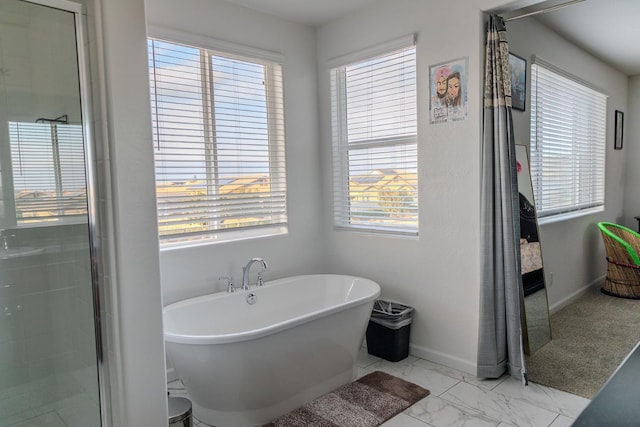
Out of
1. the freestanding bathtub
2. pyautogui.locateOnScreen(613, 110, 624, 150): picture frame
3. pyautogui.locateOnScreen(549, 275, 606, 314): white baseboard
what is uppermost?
pyautogui.locateOnScreen(613, 110, 624, 150): picture frame

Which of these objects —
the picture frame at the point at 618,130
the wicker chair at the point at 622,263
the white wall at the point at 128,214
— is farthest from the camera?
the picture frame at the point at 618,130

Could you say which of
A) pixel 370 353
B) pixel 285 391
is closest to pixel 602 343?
pixel 370 353

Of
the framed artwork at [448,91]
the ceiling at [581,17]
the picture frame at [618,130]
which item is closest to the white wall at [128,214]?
the ceiling at [581,17]

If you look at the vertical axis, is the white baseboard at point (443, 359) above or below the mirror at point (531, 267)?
below

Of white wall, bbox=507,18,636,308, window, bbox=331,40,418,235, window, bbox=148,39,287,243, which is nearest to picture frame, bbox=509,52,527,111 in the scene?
white wall, bbox=507,18,636,308

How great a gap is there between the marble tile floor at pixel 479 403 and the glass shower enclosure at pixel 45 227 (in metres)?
0.84

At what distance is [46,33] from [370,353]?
2.93m

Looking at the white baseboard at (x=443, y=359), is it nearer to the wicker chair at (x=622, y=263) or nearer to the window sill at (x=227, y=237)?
the window sill at (x=227, y=237)

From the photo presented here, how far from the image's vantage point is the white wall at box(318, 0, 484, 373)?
288cm

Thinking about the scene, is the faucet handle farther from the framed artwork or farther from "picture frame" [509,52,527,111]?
"picture frame" [509,52,527,111]

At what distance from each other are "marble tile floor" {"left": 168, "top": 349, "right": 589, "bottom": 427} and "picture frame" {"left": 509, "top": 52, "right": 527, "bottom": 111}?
7.05ft

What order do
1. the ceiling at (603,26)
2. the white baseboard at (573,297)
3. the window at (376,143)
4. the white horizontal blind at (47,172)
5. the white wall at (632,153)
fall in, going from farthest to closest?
the white wall at (632,153)
the white baseboard at (573,297)
the ceiling at (603,26)
the window at (376,143)
the white horizontal blind at (47,172)

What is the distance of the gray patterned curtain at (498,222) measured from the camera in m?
2.75

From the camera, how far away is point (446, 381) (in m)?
2.90
